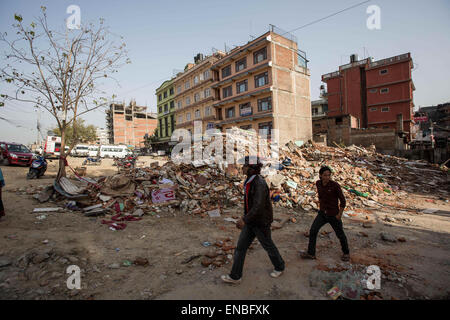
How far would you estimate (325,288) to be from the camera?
9.59ft

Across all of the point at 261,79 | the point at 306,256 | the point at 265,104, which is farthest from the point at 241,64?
the point at 306,256

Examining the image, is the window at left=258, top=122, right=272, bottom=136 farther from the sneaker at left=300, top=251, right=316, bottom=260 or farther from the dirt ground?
the sneaker at left=300, top=251, right=316, bottom=260

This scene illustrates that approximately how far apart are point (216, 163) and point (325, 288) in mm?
7085

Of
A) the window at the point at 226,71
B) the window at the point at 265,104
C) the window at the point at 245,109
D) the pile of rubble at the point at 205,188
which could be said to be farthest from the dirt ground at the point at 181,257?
the window at the point at 226,71

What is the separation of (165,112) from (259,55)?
24014mm

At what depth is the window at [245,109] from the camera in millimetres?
25881

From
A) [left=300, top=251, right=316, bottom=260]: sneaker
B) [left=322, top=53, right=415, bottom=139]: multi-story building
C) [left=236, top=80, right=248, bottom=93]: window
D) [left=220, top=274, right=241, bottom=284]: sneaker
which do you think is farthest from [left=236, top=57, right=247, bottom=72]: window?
[left=220, top=274, right=241, bottom=284]: sneaker

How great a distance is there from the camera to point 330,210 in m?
3.73

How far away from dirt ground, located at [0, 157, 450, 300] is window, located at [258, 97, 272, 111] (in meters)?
19.2

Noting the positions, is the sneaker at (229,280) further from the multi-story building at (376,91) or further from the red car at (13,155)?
the multi-story building at (376,91)

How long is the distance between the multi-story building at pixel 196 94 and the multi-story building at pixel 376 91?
18229mm

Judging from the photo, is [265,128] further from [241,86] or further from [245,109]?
[241,86]
